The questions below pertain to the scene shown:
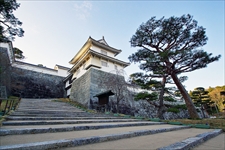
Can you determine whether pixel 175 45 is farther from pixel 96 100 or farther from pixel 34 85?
pixel 34 85

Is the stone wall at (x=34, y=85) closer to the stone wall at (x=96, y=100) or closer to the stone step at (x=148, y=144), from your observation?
the stone wall at (x=96, y=100)

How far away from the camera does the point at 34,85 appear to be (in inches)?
549

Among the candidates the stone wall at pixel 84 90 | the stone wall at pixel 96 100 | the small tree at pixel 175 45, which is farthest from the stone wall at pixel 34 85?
the small tree at pixel 175 45

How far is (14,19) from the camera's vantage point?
6.25 meters

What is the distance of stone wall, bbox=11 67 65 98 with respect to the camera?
42.1 feet

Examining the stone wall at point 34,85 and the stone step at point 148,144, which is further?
the stone wall at point 34,85

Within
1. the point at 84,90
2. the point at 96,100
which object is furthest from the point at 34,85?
the point at 96,100

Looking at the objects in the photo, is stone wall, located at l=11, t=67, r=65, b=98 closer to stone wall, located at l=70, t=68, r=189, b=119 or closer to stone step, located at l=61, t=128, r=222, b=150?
stone wall, located at l=70, t=68, r=189, b=119

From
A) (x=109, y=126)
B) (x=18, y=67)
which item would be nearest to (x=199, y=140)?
(x=109, y=126)

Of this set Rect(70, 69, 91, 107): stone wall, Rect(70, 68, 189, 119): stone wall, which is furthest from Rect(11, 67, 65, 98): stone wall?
Rect(70, 68, 189, 119): stone wall

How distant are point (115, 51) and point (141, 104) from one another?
688 centimetres

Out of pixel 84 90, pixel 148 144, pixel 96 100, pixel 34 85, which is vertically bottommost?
pixel 96 100

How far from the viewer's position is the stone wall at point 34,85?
12.8 metres

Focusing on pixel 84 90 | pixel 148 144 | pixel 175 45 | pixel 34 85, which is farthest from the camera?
pixel 34 85
